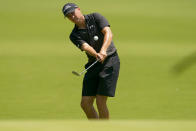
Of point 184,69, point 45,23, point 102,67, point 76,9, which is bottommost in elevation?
point 45,23

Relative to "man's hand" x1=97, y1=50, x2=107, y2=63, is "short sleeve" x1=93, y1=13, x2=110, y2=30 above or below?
above

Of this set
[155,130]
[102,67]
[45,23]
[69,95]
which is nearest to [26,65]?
[69,95]

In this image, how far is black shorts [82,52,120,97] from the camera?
5.89m

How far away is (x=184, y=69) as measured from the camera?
10.5m

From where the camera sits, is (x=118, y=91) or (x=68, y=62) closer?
(x=118, y=91)

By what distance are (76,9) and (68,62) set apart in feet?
17.9

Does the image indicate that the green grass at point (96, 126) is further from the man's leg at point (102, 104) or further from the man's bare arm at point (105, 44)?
the man's leg at point (102, 104)

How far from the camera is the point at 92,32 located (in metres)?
5.81

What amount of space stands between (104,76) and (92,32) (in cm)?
51

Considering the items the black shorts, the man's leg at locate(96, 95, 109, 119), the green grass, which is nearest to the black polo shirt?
the black shorts

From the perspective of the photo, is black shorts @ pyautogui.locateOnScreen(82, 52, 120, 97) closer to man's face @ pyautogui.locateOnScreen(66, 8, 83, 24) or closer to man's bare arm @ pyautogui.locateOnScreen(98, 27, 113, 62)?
man's bare arm @ pyautogui.locateOnScreen(98, 27, 113, 62)

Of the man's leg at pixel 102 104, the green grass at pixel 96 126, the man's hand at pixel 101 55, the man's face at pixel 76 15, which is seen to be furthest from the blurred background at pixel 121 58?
the green grass at pixel 96 126

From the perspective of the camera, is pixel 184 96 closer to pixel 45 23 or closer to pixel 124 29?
pixel 124 29

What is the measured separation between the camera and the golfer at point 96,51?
5707 millimetres
